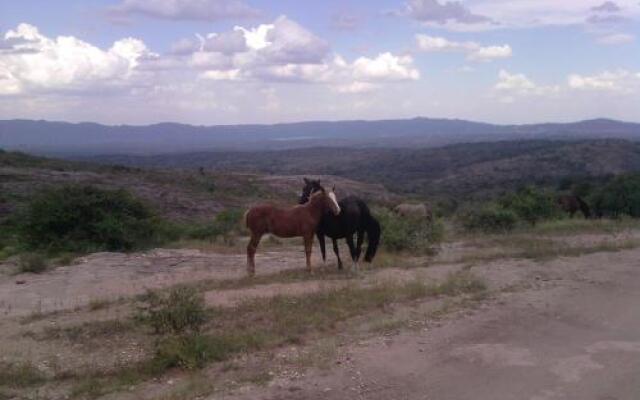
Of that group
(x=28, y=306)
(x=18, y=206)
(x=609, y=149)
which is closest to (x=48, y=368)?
(x=28, y=306)

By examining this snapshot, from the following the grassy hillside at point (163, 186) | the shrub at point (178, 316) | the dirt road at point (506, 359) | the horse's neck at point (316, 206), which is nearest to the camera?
the dirt road at point (506, 359)

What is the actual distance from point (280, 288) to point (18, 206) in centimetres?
2280

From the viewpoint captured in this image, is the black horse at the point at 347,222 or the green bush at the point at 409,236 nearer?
the black horse at the point at 347,222

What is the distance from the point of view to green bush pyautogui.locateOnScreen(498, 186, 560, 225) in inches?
888

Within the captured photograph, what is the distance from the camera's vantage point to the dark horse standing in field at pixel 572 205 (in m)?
24.2

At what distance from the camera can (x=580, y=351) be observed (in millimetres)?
7188

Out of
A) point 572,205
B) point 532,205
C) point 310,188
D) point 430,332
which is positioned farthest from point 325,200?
point 572,205

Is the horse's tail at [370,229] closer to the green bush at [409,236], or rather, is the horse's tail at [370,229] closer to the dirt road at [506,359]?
the green bush at [409,236]

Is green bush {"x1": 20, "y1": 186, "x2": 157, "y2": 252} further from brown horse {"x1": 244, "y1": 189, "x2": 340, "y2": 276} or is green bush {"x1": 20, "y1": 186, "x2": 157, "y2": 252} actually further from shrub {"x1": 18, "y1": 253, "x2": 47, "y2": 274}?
brown horse {"x1": 244, "y1": 189, "x2": 340, "y2": 276}

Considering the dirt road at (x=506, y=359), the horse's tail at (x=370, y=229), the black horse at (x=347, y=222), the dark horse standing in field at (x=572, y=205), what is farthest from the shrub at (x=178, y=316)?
the dark horse standing in field at (x=572, y=205)

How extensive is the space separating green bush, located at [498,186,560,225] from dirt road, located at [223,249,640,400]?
12931 millimetres

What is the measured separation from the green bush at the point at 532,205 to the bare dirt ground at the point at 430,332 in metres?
8.84

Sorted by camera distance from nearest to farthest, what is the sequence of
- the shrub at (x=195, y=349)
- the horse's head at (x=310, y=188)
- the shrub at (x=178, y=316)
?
the shrub at (x=195, y=349) → the shrub at (x=178, y=316) → the horse's head at (x=310, y=188)

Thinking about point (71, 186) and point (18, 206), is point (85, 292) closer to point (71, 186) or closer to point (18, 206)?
point (71, 186)
